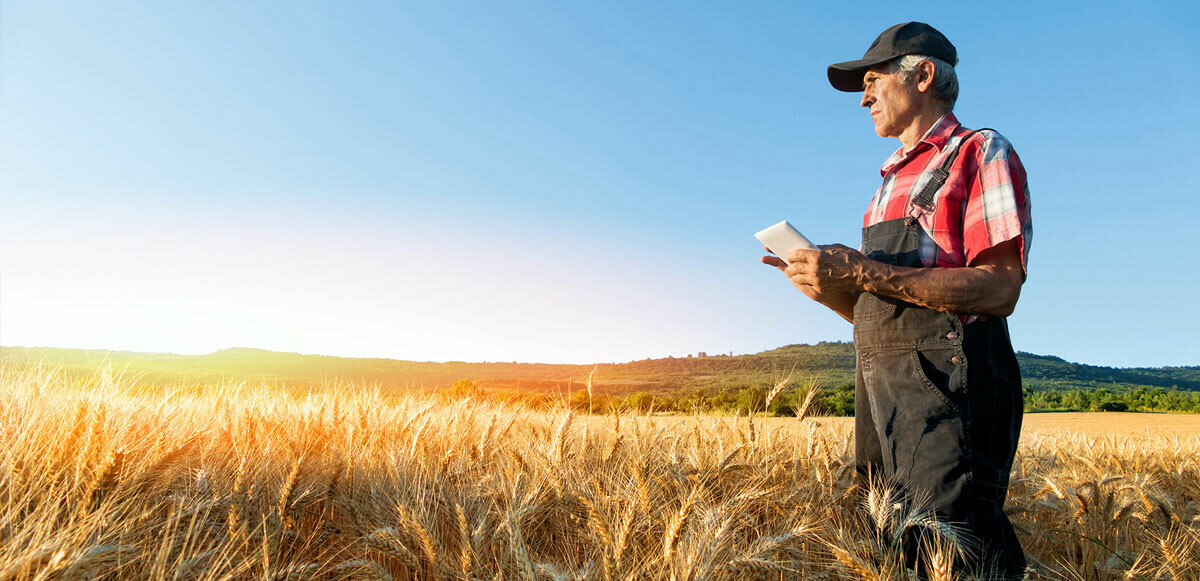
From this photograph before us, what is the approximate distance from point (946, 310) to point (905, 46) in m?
1.09

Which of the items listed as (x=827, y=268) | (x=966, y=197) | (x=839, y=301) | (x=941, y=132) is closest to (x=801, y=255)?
(x=827, y=268)

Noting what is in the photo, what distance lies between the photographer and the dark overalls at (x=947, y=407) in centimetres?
198

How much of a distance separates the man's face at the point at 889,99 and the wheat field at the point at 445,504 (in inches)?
57.0

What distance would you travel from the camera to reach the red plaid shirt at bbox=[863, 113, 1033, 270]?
2.00 metres

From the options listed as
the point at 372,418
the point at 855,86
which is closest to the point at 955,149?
the point at 855,86

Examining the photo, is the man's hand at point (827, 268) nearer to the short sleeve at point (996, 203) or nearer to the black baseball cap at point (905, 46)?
the short sleeve at point (996, 203)

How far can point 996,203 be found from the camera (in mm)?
2010

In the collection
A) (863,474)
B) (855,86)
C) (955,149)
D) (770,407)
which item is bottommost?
(863,474)

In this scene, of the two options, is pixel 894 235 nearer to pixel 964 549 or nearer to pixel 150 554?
pixel 964 549

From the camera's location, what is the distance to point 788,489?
2977mm

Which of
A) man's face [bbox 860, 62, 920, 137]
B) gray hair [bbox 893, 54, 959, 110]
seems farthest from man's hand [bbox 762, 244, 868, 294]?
gray hair [bbox 893, 54, 959, 110]

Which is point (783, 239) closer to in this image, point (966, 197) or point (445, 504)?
point (966, 197)

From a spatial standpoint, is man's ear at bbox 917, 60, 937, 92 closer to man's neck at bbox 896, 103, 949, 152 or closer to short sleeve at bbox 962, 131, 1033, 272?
man's neck at bbox 896, 103, 949, 152

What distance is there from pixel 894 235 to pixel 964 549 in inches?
42.4
